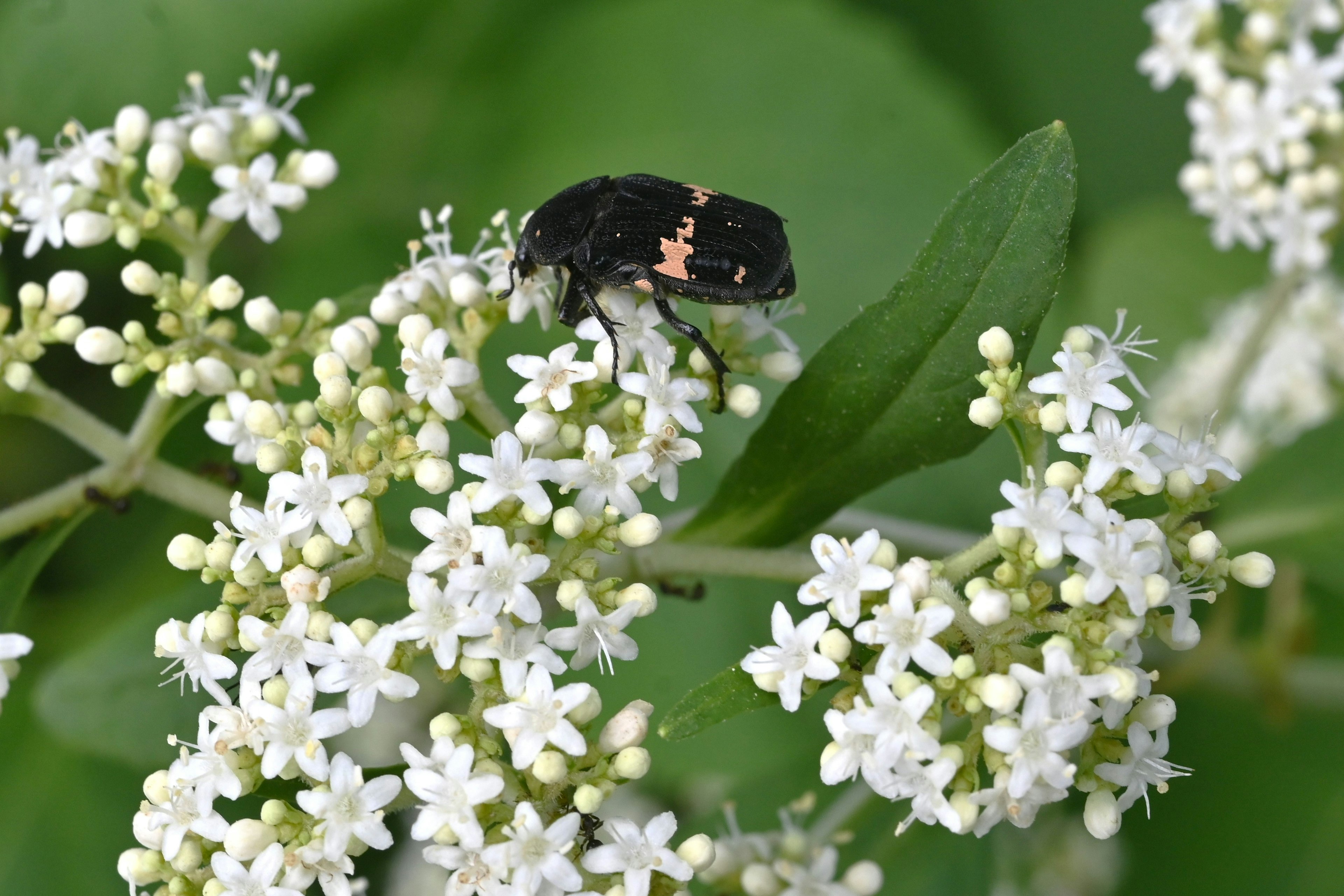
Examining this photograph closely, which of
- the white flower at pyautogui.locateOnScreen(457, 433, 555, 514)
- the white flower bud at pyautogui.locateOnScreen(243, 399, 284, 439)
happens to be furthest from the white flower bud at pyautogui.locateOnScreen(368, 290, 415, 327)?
the white flower at pyautogui.locateOnScreen(457, 433, 555, 514)

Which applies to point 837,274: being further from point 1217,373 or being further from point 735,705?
point 735,705

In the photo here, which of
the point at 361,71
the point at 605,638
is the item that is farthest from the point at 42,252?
the point at 605,638

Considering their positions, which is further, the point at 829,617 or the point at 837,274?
the point at 837,274

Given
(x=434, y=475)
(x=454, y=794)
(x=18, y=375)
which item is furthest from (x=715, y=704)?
(x=18, y=375)

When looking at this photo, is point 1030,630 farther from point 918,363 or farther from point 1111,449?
point 918,363

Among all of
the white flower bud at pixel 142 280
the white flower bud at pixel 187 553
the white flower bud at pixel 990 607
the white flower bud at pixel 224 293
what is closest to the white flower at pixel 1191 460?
the white flower bud at pixel 990 607

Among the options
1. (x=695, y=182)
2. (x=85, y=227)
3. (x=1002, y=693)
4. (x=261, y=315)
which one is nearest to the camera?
(x=1002, y=693)
